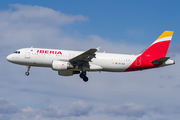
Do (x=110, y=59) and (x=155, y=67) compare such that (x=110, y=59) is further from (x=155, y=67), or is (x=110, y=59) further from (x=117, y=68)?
(x=155, y=67)

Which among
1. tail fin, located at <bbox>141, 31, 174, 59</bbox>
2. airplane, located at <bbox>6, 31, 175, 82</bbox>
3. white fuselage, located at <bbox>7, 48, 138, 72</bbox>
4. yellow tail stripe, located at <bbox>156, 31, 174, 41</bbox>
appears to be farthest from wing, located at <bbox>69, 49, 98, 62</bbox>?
yellow tail stripe, located at <bbox>156, 31, 174, 41</bbox>

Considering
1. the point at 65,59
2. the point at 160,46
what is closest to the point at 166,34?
the point at 160,46

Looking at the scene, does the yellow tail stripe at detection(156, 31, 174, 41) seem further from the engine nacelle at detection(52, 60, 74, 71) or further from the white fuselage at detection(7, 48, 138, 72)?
the engine nacelle at detection(52, 60, 74, 71)

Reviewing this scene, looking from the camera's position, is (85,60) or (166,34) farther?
(166,34)

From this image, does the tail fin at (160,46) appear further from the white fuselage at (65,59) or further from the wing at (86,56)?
the wing at (86,56)

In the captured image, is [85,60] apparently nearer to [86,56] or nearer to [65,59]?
[86,56]

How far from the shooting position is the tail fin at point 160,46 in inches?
1625

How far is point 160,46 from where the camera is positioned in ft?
137

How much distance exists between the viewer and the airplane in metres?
38.7

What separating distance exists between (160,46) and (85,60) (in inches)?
496

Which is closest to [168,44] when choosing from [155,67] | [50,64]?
[155,67]

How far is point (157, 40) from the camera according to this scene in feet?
139

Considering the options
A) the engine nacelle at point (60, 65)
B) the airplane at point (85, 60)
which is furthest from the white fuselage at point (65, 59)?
the engine nacelle at point (60, 65)

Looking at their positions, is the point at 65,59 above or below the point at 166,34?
below
